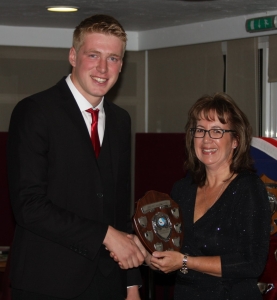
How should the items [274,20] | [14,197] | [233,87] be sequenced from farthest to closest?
[233,87] → [274,20] → [14,197]

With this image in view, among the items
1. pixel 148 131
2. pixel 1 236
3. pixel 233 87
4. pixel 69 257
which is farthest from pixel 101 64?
pixel 148 131

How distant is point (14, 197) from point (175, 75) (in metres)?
4.40

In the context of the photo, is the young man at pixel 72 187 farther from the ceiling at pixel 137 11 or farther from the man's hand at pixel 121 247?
the ceiling at pixel 137 11

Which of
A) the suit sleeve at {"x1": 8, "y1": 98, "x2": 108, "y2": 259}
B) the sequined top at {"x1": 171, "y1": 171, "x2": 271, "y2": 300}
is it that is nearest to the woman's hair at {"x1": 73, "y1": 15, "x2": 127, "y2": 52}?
the suit sleeve at {"x1": 8, "y1": 98, "x2": 108, "y2": 259}

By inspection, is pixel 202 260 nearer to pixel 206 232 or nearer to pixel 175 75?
pixel 206 232

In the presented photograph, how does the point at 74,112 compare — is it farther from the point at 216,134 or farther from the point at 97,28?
the point at 216,134

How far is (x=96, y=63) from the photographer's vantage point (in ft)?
7.78

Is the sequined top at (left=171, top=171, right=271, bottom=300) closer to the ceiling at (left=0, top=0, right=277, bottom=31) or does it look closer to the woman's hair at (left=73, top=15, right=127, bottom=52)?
the woman's hair at (left=73, top=15, right=127, bottom=52)


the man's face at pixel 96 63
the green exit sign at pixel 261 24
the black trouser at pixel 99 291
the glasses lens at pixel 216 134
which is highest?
the green exit sign at pixel 261 24

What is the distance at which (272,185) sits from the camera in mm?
3477

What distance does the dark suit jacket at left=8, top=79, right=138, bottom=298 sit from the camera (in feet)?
7.20

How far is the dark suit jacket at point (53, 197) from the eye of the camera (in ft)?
7.20

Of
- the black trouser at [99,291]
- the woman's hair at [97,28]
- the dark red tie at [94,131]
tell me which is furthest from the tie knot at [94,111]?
the black trouser at [99,291]

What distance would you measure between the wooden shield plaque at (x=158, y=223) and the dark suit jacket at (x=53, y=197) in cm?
19
